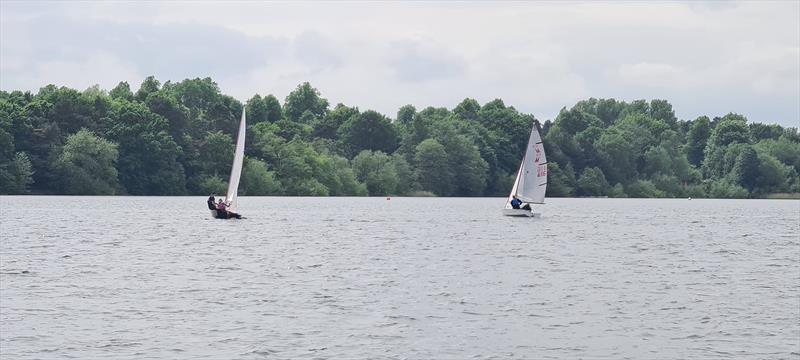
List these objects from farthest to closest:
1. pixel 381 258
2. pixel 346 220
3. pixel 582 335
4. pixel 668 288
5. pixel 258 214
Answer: pixel 258 214 < pixel 346 220 < pixel 381 258 < pixel 668 288 < pixel 582 335

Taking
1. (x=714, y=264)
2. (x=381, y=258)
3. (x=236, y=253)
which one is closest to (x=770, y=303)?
(x=714, y=264)

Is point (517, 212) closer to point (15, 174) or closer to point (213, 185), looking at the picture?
point (15, 174)

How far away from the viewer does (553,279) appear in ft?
181

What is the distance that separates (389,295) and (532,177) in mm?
75972

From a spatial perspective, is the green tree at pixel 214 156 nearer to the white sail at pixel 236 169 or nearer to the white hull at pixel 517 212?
the white hull at pixel 517 212

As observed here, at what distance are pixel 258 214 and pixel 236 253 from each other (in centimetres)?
5641

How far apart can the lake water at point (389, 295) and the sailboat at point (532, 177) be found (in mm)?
28432

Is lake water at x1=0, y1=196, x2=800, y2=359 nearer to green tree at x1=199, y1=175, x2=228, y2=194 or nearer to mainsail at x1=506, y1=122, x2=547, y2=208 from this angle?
mainsail at x1=506, y1=122, x2=547, y2=208

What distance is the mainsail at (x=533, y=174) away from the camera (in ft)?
397

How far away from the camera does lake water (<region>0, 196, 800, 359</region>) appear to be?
3472 centimetres

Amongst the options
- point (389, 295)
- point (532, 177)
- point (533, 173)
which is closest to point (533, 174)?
point (533, 173)

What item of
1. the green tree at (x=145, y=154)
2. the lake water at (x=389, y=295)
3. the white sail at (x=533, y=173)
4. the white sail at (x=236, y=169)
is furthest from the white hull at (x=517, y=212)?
the green tree at (x=145, y=154)

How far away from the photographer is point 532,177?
121812mm

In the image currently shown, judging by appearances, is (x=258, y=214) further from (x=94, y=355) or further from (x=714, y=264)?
(x=94, y=355)
